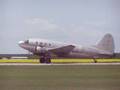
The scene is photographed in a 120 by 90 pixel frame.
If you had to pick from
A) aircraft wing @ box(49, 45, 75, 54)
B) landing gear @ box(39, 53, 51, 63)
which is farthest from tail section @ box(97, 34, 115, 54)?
landing gear @ box(39, 53, 51, 63)

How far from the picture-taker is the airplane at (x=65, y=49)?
206ft

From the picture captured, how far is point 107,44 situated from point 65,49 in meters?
10.6

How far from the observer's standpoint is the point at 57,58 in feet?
228

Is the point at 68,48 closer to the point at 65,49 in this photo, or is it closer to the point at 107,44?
the point at 65,49

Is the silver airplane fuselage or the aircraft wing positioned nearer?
the silver airplane fuselage

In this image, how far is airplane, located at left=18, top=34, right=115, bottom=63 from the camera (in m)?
62.7
